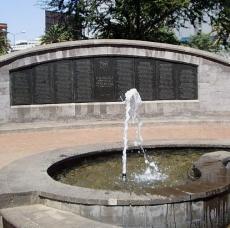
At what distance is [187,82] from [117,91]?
222cm

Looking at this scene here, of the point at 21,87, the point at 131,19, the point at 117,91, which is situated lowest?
the point at 117,91

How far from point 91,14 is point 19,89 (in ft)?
41.7

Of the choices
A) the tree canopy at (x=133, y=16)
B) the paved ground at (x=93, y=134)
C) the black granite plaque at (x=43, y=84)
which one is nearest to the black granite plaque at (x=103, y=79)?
the paved ground at (x=93, y=134)

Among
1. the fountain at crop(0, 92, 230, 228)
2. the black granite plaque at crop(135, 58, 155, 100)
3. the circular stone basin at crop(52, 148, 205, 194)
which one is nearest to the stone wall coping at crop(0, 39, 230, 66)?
the black granite plaque at crop(135, 58, 155, 100)

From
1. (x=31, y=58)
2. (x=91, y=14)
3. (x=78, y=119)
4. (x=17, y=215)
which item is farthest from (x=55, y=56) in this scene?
(x=91, y=14)

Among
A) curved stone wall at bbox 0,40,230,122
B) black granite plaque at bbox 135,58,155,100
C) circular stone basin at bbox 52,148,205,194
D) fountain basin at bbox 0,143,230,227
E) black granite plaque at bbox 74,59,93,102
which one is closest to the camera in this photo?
fountain basin at bbox 0,143,230,227

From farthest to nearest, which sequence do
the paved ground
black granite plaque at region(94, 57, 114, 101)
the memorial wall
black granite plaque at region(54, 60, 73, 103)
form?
black granite plaque at region(94, 57, 114, 101) < black granite plaque at region(54, 60, 73, 103) < the memorial wall < the paved ground

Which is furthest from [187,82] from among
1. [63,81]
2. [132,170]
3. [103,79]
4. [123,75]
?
[132,170]

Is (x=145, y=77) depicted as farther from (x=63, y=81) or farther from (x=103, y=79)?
(x=63, y=81)

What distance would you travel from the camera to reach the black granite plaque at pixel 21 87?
44.7 ft

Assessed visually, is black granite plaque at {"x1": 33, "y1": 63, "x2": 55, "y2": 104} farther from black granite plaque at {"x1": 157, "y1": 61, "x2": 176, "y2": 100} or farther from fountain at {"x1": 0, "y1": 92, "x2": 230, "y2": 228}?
fountain at {"x1": 0, "y1": 92, "x2": 230, "y2": 228}

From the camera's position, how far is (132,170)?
8.10 m

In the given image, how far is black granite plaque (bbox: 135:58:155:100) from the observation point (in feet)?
48.6

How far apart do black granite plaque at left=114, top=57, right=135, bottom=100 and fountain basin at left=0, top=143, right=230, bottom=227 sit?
335 inches
